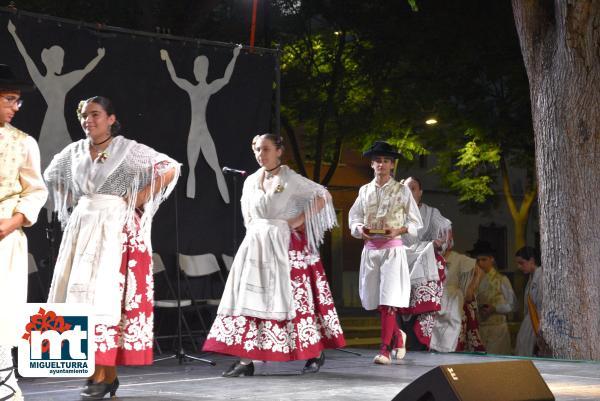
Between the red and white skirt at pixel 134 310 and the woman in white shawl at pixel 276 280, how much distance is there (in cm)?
147

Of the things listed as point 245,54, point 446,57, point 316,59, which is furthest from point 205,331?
point 316,59

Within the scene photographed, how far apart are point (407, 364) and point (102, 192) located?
3.61 m

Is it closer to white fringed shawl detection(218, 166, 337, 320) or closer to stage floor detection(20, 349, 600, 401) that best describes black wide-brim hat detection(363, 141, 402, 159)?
white fringed shawl detection(218, 166, 337, 320)

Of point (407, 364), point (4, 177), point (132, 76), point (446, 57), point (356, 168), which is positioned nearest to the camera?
point (4, 177)

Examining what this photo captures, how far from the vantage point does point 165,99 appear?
10.2 metres

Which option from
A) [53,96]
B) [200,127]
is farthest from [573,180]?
[53,96]

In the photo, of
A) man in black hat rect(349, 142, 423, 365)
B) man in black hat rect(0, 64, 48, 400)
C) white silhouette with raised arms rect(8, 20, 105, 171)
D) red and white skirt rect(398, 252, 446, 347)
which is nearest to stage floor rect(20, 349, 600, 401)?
man in black hat rect(349, 142, 423, 365)

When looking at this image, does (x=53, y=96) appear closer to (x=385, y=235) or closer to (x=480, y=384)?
(x=385, y=235)

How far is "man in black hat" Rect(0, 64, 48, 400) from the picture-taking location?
503cm

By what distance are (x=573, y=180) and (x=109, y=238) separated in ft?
16.6

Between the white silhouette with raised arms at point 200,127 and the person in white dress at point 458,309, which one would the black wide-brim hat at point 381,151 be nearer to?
the white silhouette with raised arms at point 200,127

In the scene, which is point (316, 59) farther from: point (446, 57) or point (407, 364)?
point (407, 364)

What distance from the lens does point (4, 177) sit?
511 centimetres

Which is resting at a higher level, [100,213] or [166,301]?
[100,213]
